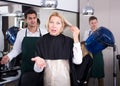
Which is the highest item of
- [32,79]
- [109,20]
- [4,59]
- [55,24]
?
[109,20]

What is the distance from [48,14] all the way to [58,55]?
55.2 inches

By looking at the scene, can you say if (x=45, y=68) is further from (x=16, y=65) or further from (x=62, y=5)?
(x=62, y=5)

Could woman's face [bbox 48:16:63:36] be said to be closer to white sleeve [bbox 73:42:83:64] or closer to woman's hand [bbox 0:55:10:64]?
white sleeve [bbox 73:42:83:64]

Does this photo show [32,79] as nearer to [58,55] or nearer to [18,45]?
[58,55]

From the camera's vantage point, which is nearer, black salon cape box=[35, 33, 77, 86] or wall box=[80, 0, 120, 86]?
black salon cape box=[35, 33, 77, 86]

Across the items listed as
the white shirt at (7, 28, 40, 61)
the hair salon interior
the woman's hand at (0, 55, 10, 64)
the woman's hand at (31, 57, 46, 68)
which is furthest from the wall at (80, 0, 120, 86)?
the woman's hand at (31, 57, 46, 68)

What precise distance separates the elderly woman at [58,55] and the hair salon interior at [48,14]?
55 cm

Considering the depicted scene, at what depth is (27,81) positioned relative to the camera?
203 centimetres

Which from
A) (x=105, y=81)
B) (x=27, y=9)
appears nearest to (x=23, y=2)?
(x=27, y=9)

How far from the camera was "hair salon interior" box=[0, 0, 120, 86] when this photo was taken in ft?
8.84

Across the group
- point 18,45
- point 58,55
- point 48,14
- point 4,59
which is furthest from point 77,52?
point 48,14

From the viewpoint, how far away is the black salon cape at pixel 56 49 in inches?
72.5

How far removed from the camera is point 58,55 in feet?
6.05

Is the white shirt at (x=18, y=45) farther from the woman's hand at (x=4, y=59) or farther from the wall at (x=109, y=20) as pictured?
the wall at (x=109, y=20)
